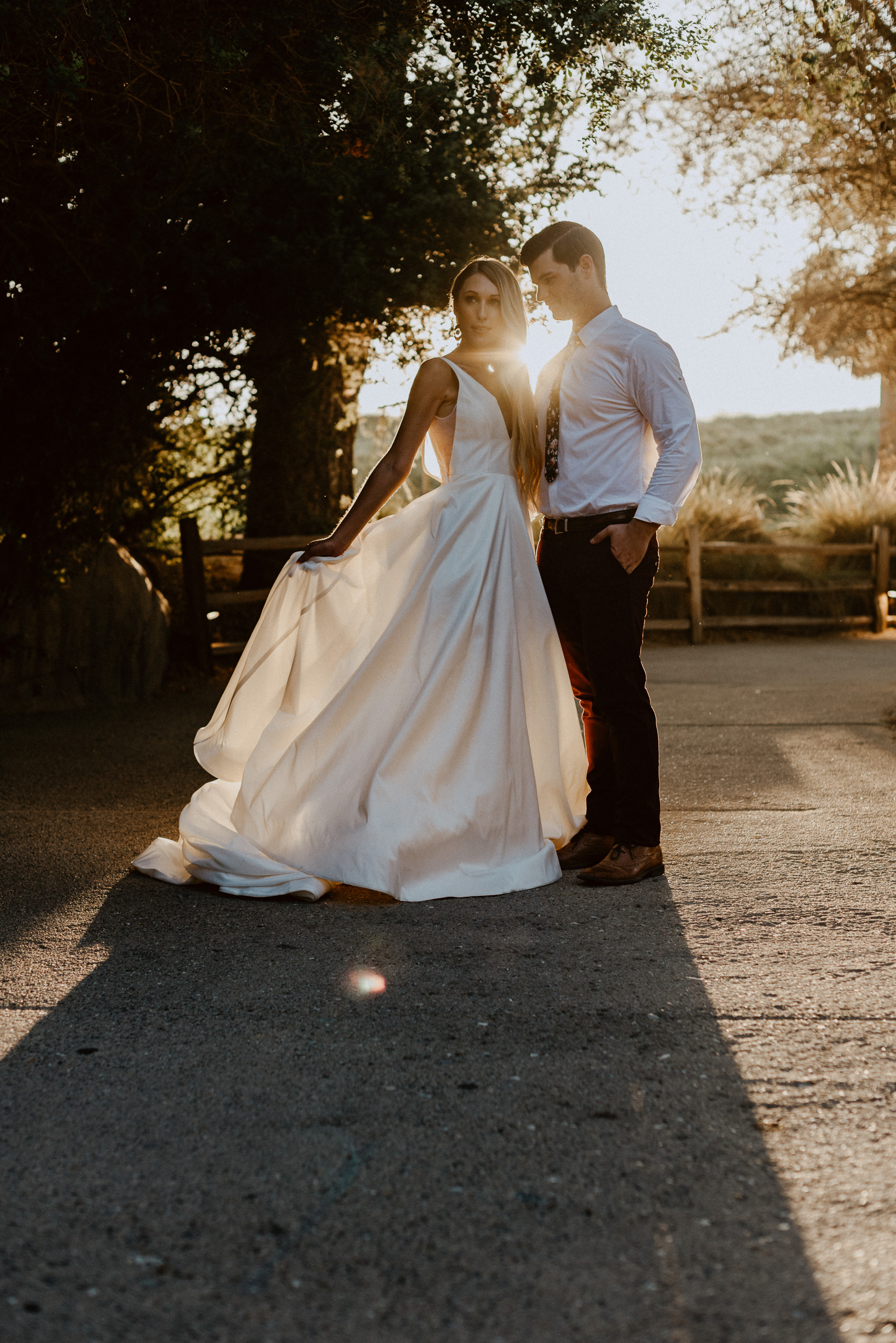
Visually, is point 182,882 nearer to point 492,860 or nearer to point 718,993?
point 492,860

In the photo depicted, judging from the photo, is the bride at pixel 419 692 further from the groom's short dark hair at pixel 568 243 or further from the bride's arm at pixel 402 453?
the groom's short dark hair at pixel 568 243

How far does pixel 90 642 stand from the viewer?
9289mm

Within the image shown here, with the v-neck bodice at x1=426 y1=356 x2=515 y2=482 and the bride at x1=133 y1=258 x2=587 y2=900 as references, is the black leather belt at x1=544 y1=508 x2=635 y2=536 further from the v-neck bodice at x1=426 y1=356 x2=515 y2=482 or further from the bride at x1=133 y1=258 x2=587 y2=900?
the v-neck bodice at x1=426 y1=356 x2=515 y2=482

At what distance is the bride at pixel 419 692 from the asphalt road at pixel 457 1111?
0.18 meters

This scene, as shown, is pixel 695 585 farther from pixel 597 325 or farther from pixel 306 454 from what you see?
pixel 597 325

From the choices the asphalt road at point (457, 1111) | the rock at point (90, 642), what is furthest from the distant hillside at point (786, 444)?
the asphalt road at point (457, 1111)

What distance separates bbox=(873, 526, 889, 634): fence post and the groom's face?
44.6 feet

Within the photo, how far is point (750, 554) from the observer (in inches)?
645

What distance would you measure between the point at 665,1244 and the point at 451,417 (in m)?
3.00

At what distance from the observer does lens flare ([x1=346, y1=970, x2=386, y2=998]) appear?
2984 mm

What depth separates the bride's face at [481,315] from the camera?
4.12 meters

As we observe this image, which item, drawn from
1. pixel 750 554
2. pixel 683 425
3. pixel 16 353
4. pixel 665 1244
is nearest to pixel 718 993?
pixel 665 1244

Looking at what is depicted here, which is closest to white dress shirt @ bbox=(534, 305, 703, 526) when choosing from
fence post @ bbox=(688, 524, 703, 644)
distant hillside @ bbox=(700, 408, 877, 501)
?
fence post @ bbox=(688, 524, 703, 644)

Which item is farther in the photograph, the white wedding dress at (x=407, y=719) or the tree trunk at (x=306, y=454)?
the tree trunk at (x=306, y=454)
